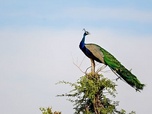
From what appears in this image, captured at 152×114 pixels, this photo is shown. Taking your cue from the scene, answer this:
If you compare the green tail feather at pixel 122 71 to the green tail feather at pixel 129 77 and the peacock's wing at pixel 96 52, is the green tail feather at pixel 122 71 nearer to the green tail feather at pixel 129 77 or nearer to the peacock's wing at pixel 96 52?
the green tail feather at pixel 129 77

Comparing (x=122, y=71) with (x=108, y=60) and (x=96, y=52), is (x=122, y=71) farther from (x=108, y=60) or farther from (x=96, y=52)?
(x=96, y=52)

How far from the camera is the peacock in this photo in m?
31.7

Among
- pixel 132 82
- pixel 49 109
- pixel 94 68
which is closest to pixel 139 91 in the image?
pixel 132 82

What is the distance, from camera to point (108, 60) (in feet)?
105

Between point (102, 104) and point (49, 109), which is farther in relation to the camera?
point (102, 104)

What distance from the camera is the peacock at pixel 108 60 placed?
31672 mm

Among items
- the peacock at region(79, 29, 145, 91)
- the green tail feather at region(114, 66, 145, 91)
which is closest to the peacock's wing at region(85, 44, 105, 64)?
the peacock at region(79, 29, 145, 91)

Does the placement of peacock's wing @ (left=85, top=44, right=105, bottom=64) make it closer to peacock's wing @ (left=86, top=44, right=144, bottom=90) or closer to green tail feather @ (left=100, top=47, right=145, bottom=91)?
peacock's wing @ (left=86, top=44, right=144, bottom=90)

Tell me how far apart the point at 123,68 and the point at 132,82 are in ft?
2.76

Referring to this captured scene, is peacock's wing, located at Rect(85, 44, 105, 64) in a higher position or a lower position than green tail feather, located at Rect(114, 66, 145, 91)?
higher

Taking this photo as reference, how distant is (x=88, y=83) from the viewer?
97.3 ft

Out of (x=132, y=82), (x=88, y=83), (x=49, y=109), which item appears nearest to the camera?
(x=49, y=109)

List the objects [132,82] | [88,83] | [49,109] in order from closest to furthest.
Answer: [49,109] < [88,83] < [132,82]

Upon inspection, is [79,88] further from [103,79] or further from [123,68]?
[123,68]
